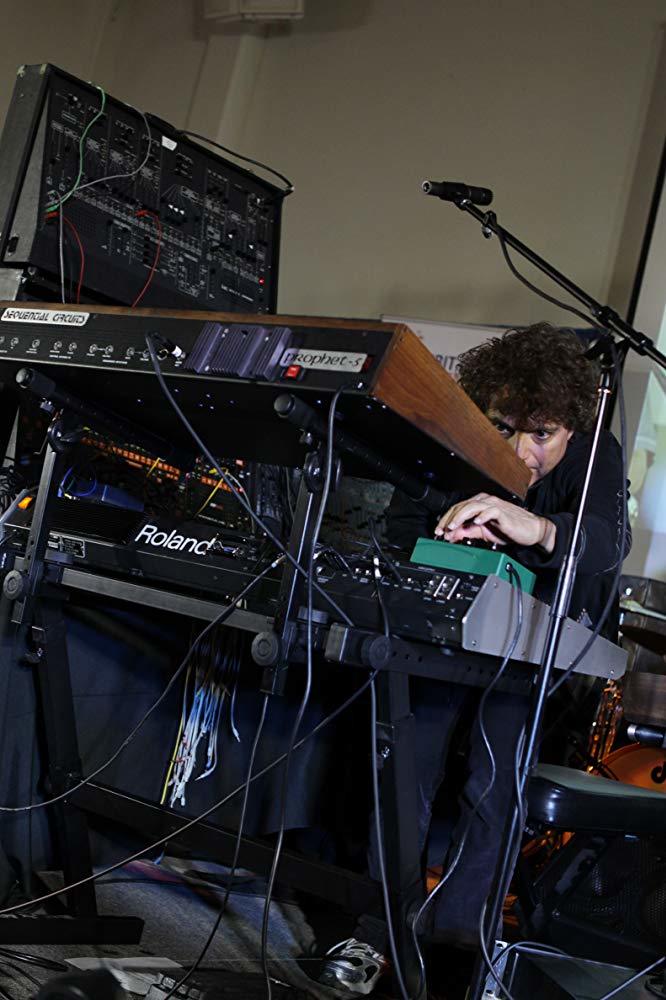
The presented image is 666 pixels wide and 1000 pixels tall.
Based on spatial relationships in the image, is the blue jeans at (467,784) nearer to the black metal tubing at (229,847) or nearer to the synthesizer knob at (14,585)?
the black metal tubing at (229,847)

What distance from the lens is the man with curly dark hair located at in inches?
66.1

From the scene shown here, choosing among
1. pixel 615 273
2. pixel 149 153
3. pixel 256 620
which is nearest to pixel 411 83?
pixel 615 273

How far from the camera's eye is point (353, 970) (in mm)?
1754

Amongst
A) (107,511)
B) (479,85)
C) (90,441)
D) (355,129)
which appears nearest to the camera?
(107,511)

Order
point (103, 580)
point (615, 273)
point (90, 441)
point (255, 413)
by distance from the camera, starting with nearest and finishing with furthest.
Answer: point (255, 413), point (103, 580), point (90, 441), point (615, 273)

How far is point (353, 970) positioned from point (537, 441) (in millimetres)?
1042

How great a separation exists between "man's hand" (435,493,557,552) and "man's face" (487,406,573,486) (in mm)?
520

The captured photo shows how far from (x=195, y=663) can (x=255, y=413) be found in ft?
3.03

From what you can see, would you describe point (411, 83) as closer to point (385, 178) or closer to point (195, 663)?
point (385, 178)

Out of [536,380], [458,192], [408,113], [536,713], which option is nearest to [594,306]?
[536,380]

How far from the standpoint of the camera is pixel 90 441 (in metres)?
1.97

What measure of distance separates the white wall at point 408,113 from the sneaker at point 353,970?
2.74 metres

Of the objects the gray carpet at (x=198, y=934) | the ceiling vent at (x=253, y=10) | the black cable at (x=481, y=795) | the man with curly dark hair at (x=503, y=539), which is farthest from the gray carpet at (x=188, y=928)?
the ceiling vent at (x=253, y=10)

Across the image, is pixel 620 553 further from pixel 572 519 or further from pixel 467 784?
pixel 467 784
